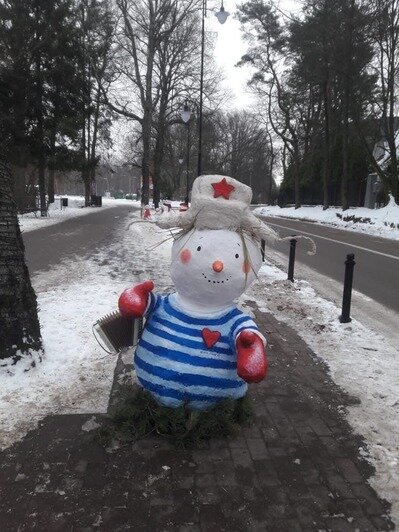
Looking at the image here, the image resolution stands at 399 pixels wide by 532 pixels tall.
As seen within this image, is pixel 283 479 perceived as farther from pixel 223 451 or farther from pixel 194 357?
pixel 194 357

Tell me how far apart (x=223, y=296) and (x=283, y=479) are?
3.98 ft

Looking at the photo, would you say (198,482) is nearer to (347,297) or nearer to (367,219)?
(347,297)

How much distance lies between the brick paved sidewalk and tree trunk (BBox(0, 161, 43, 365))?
88cm

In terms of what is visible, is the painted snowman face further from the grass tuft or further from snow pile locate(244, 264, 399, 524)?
snow pile locate(244, 264, 399, 524)

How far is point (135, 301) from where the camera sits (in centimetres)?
306

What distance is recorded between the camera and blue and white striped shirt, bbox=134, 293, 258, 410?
9.89 ft

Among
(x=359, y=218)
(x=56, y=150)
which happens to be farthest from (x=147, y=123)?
(x=359, y=218)

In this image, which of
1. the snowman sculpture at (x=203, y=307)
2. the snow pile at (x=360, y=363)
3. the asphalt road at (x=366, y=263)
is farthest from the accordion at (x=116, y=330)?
the asphalt road at (x=366, y=263)

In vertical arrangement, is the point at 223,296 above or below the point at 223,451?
above

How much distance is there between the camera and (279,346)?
16.6ft

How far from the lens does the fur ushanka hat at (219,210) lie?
3088mm

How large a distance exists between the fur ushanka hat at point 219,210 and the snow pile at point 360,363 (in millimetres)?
1707

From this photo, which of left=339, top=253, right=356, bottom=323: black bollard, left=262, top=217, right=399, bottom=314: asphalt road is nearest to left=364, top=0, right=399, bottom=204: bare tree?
left=262, top=217, right=399, bottom=314: asphalt road

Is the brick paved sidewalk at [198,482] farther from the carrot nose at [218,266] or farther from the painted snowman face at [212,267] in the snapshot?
the carrot nose at [218,266]
